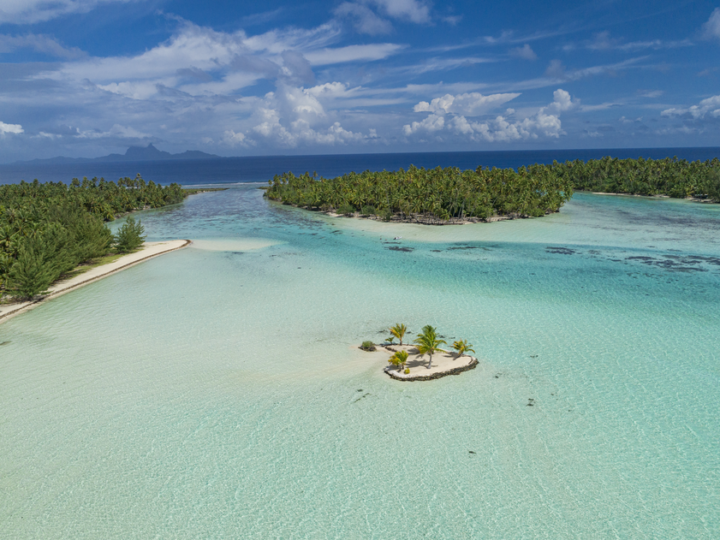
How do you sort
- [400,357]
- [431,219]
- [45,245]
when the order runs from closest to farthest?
[400,357] → [45,245] → [431,219]

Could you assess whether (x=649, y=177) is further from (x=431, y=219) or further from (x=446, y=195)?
(x=431, y=219)

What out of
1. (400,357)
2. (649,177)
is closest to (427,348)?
(400,357)

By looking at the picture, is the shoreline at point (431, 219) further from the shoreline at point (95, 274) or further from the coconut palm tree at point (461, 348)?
the coconut palm tree at point (461, 348)

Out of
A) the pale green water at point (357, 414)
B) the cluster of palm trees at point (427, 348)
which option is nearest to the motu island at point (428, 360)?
the cluster of palm trees at point (427, 348)

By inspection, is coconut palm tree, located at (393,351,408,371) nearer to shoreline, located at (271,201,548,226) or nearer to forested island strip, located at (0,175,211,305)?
forested island strip, located at (0,175,211,305)

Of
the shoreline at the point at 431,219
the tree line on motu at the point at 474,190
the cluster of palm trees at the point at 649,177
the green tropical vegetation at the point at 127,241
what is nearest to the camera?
the green tropical vegetation at the point at 127,241

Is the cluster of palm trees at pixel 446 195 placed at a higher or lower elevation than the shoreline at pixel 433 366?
higher
